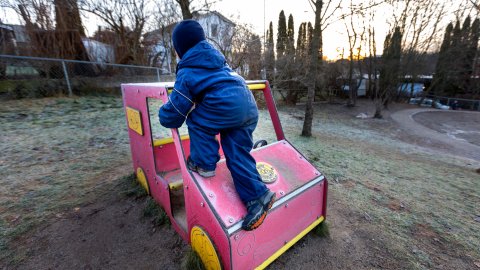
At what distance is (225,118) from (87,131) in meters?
4.93

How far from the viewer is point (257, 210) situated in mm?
Answer: 1606

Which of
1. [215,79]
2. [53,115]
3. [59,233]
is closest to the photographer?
[215,79]

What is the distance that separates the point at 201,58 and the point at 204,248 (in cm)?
135

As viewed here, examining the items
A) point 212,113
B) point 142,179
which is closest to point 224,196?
point 212,113

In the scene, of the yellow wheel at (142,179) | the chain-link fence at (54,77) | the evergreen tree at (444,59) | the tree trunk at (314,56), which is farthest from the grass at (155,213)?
the evergreen tree at (444,59)

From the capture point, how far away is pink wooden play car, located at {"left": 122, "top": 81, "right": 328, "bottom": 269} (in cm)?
160

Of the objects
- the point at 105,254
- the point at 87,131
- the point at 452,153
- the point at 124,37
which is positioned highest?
the point at 124,37

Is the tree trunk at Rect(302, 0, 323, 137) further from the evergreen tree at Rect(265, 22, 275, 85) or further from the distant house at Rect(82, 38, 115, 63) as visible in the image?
the distant house at Rect(82, 38, 115, 63)

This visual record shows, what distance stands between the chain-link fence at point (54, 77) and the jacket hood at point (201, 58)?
741 centimetres

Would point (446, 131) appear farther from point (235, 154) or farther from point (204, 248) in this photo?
point (204, 248)

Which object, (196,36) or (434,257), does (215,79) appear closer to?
(196,36)

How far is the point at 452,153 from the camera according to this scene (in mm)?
7637

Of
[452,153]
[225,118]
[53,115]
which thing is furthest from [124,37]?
[452,153]

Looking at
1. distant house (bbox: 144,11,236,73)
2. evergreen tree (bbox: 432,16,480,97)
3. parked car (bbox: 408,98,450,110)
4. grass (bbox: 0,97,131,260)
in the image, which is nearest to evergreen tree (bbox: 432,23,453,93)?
evergreen tree (bbox: 432,16,480,97)
